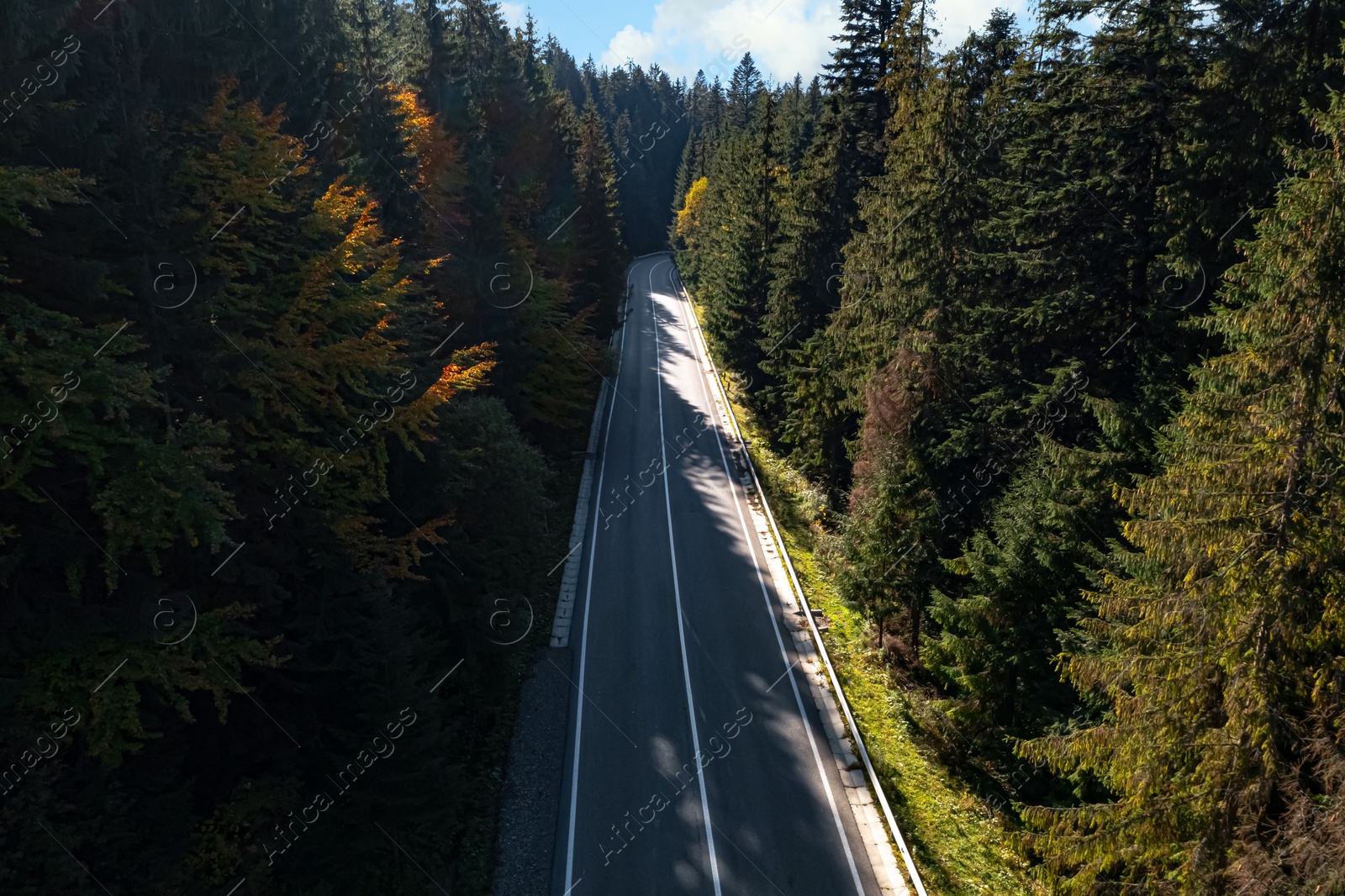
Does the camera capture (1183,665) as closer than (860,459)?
Yes

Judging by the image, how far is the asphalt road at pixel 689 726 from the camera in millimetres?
13758

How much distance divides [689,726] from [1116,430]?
38.1 ft

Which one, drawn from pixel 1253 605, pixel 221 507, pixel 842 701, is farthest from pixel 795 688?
pixel 221 507

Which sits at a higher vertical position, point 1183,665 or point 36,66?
point 36,66

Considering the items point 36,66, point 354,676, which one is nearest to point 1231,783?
point 354,676

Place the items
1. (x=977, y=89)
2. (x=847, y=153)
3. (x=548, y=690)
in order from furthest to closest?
(x=847, y=153) < (x=977, y=89) < (x=548, y=690)

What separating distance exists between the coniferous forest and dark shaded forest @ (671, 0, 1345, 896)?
7 centimetres

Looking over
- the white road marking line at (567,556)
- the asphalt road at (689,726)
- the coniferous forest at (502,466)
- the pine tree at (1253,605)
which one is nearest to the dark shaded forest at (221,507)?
the coniferous forest at (502,466)

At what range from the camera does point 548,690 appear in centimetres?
1848

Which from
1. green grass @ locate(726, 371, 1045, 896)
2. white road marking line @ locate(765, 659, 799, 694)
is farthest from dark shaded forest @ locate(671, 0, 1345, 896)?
white road marking line @ locate(765, 659, 799, 694)

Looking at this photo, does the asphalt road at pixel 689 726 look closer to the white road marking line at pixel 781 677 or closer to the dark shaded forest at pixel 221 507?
the white road marking line at pixel 781 677

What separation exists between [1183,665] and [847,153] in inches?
1005

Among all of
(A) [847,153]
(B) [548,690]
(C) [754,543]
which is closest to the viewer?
(B) [548,690]

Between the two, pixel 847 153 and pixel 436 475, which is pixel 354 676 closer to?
pixel 436 475
